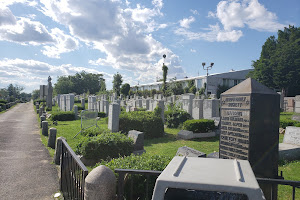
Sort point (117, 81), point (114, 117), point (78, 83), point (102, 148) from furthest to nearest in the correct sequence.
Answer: point (78, 83), point (117, 81), point (114, 117), point (102, 148)

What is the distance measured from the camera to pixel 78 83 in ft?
237

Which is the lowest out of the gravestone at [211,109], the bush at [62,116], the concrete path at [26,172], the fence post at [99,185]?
the concrete path at [26,172]

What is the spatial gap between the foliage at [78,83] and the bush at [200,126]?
59447 millimetres

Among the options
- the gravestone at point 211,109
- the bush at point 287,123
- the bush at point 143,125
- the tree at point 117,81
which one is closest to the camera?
the bush at point 143,125

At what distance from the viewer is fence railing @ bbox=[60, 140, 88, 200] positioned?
329cm

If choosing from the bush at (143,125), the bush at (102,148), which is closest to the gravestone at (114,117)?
the bush at (143,125)

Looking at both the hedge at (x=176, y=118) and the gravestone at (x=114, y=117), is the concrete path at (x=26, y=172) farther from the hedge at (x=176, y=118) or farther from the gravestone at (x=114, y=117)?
the hedge at (x=176, y=118)

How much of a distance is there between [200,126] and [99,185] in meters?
8.26

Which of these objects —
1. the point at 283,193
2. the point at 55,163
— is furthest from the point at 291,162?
the point at 55,163

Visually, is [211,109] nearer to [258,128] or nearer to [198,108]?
[198,108]

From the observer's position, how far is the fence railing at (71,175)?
3293 mm

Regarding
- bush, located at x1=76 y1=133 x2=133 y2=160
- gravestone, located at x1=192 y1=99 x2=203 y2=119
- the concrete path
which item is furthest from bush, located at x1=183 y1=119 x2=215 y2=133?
the concrete path

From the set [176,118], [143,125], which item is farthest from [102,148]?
[176,118]

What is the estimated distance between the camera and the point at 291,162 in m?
6.40
